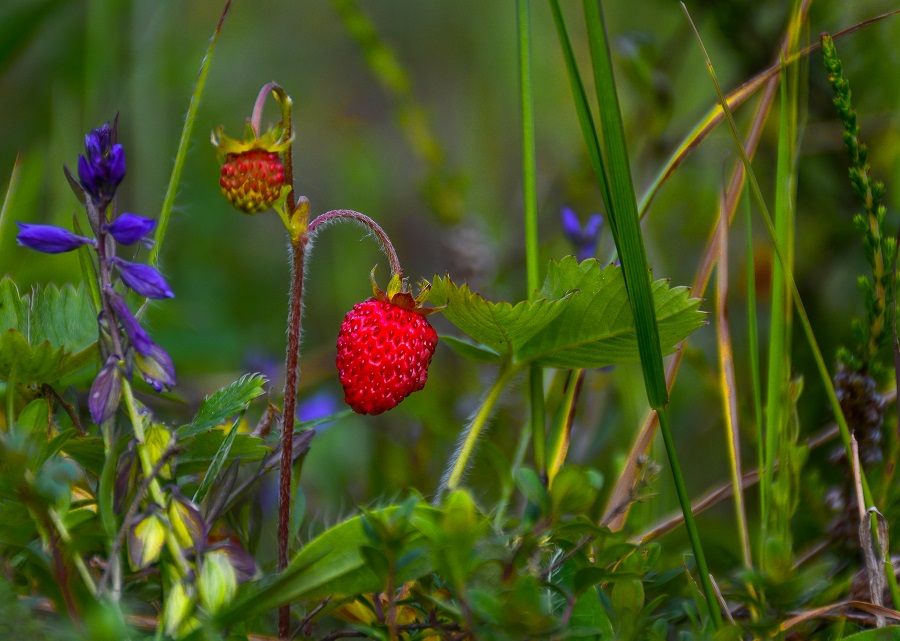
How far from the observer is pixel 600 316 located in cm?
60

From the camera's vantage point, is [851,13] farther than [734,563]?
Yes

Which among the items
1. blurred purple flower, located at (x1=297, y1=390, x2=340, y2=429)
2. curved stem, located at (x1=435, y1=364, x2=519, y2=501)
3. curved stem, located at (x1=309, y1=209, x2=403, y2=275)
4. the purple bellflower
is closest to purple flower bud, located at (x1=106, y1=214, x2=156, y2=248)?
the purple bellflower

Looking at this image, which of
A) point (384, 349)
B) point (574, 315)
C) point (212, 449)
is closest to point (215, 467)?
point (212, 449)

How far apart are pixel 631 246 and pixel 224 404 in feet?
0.90

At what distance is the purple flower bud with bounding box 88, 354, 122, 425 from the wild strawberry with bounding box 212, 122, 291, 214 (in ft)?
0.43

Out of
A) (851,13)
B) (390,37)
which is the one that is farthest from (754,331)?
(390,37)

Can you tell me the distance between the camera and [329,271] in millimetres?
1939

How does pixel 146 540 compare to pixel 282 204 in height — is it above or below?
below

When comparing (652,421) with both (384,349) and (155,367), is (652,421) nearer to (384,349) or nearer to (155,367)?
(384,349)

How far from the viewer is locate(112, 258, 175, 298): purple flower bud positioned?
0.46 m

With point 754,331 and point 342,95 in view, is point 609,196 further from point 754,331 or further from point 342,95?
point 342,95

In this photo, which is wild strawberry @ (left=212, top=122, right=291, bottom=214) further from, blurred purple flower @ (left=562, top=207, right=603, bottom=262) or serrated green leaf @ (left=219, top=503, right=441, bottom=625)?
blurred purple flower @ (left=562, top=207, right=603, bottom=262)

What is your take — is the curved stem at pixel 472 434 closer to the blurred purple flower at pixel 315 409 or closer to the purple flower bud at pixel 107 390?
the purple flower bud at pixel 107 390

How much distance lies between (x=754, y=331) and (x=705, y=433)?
730 millimetres
